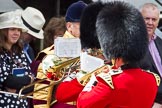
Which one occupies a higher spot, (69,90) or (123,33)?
(123,33)

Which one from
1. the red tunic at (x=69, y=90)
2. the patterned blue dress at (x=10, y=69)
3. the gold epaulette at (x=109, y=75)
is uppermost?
the gold epaulette at (x=109, y=75)

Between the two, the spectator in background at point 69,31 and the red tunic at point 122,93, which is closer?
the red tunic at point 122,93

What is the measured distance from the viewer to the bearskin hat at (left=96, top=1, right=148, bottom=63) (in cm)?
246

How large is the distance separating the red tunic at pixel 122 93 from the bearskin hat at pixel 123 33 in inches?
3.8

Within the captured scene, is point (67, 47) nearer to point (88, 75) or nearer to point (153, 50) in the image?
point (88, 75)

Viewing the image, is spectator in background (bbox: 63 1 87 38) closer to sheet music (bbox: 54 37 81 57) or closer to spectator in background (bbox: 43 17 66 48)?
sheet music (bbox: 54 37 81 57)

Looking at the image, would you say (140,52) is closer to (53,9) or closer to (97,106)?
(97,106)

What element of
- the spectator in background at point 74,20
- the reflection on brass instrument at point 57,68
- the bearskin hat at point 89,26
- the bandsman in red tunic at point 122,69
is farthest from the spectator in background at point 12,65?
the bandsman in red tunic at point 122,69


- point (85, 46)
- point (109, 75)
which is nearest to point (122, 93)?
point (109, 75)

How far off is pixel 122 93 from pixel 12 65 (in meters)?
1.29

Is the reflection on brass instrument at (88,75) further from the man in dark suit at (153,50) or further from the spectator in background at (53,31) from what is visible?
the spectator in background at (53,31)

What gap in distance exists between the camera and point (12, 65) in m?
3.46

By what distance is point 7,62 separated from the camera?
3.46 m

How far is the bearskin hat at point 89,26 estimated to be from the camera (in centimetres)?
284
